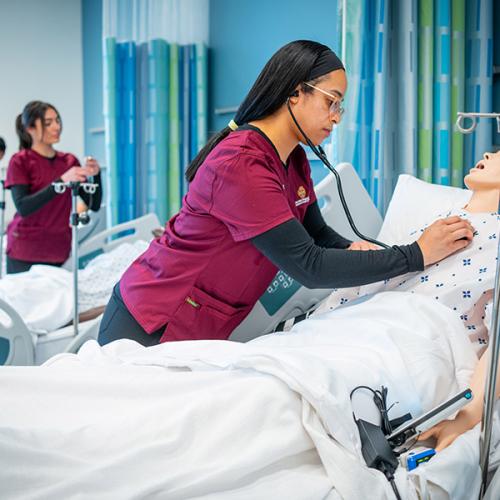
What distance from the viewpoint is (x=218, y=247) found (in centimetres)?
133

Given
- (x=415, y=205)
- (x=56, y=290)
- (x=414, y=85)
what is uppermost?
(x=414, y=85)

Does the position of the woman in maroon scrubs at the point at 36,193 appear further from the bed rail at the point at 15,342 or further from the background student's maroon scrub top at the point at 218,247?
the background student's maroon scrub top at the point at 218,247

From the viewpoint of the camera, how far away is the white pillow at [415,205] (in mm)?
1662

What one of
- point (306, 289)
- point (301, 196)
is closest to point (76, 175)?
point (306, 289)

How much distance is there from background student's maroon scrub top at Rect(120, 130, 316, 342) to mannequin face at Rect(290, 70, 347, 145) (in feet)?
0.31

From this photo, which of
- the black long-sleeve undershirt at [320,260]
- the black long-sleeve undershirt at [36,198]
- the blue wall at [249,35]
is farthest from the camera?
the blue wall at [249,35]

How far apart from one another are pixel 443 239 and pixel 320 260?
0.30 meters

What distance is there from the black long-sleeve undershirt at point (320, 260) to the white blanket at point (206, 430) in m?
0.19

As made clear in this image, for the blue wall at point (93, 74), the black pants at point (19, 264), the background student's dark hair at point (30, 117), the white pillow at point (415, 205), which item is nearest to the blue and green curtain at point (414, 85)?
the white pillow at point (415, 205)

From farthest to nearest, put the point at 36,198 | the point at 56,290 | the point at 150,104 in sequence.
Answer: the point at 150,104 < the point at 36,198 < the point at 56,290

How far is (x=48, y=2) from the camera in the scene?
13.7 ft

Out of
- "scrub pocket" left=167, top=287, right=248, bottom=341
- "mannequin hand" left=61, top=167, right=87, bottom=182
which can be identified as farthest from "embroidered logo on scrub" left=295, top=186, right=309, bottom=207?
"mannequin hand" left=61, top=167, right=87, bottom=182

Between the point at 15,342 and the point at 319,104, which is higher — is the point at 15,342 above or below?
below

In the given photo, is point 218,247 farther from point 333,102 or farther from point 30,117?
point 30,117
